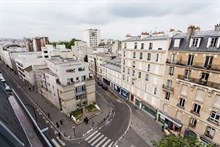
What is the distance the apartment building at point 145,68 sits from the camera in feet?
84.8

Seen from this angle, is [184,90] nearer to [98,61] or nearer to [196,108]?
[196,108]

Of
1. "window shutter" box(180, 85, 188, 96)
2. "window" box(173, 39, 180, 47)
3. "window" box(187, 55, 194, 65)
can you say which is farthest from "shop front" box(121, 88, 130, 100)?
"window" box(187, 55, 194, 65)

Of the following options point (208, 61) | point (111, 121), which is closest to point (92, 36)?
point (111, 121)

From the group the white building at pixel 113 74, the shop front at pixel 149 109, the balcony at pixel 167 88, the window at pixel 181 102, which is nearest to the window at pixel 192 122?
the window at pixel 181 102

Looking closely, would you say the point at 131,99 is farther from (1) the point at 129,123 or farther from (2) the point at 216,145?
(2) the point at 216,145

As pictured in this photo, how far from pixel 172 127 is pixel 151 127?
4334 mm

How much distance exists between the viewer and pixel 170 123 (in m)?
25.6

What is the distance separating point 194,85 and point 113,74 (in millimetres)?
27947

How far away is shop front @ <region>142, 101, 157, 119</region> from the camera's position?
96.4 ft

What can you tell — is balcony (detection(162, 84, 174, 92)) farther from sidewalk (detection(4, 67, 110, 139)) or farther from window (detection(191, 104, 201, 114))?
sidewalk (detection(4, 67, 110, 139))

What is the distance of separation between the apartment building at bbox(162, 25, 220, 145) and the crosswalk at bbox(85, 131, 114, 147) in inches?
530

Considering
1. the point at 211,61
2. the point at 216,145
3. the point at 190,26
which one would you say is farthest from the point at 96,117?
the point at 190,26

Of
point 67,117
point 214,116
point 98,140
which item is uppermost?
point 214,116

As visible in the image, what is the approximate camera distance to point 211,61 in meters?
18.3
